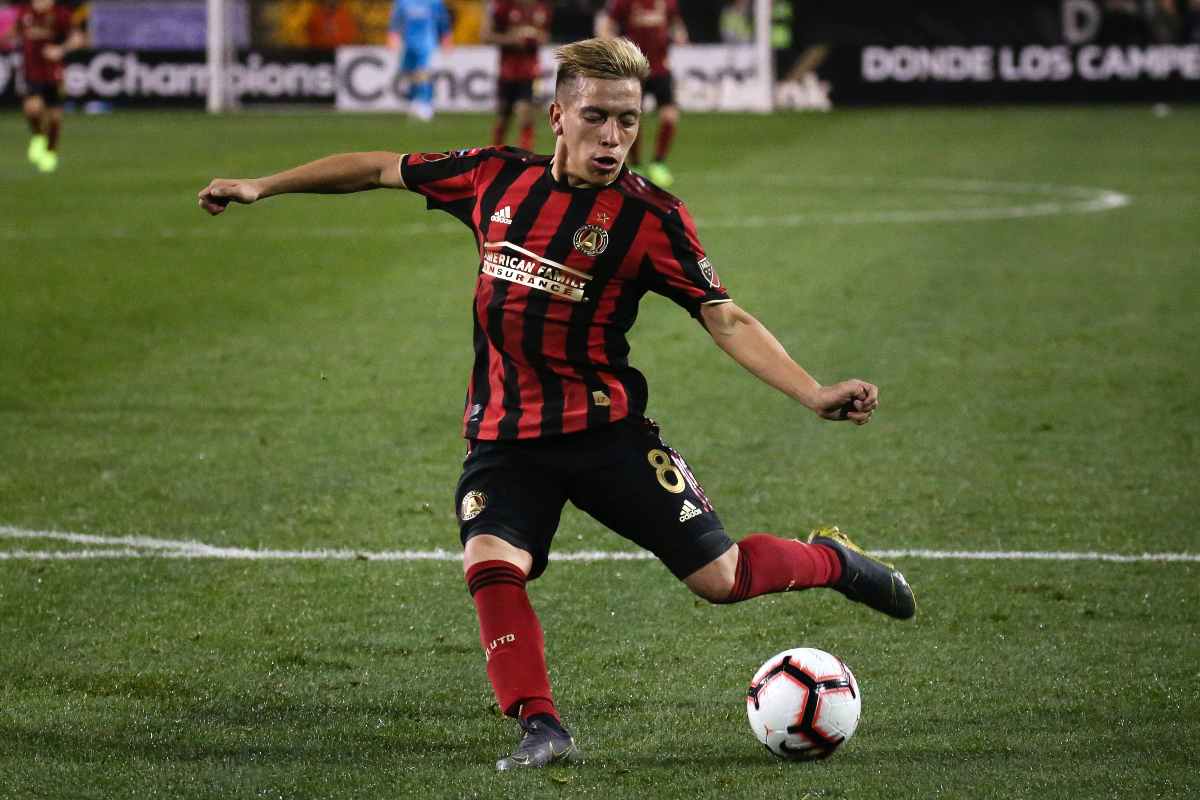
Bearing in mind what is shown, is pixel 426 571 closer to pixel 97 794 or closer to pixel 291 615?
pixel 291 615

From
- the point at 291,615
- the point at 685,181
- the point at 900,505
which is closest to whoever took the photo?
the point at 291,615

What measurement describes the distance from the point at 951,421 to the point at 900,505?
1571 millimetres

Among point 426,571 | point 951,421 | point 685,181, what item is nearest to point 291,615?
point 426,571

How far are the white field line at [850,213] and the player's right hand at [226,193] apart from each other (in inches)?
404

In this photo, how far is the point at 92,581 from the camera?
584 centimetres

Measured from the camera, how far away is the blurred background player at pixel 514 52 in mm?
21547

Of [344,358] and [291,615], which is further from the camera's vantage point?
[344,358]

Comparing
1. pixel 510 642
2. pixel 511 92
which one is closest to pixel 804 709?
pixel 510 642

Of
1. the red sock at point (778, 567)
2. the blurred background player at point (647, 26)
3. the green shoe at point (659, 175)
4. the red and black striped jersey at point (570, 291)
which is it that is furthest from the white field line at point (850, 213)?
the red and black striped jersey at point (570, 291)

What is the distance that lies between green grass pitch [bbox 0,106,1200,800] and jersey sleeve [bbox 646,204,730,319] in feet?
3.28

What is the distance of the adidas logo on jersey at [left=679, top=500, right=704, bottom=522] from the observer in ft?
14.5

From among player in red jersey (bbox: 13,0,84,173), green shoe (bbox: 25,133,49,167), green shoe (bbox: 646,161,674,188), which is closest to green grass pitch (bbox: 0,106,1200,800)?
green shoe (bbox: 646,161,674,188)

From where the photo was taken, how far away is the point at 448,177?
468 centimetres

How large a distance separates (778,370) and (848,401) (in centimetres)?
26
